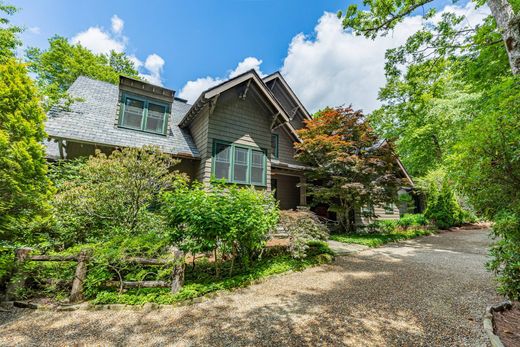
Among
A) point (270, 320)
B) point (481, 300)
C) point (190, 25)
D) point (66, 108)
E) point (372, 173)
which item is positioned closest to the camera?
point (270, 320)

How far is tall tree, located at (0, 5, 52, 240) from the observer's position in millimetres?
3793

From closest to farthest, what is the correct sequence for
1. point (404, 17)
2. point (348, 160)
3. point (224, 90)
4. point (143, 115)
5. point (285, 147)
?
1. point (404, 17)
2. point (224, 90)
3. point (143, 115)
4. point (348, 160)
5. point (285, 147)

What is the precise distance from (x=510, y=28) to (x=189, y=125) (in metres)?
10.6

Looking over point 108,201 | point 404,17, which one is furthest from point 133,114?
point 404,17

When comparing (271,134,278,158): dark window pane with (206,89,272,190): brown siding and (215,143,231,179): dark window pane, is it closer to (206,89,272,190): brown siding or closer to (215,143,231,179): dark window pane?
(206,89,272,190): brown siding

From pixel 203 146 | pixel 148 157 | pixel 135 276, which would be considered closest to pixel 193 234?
pixel 135 276

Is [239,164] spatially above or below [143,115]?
below

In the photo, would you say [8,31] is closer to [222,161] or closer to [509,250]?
[222,161]

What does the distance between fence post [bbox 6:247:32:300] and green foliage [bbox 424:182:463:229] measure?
20.2 meters

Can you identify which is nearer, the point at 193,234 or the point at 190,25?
the point at 193,234

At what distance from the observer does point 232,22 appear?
9.68 m

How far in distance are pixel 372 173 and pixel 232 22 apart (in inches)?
388

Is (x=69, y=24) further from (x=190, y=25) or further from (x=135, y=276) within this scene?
(x=135, y=276)

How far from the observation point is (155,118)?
9273 mm
